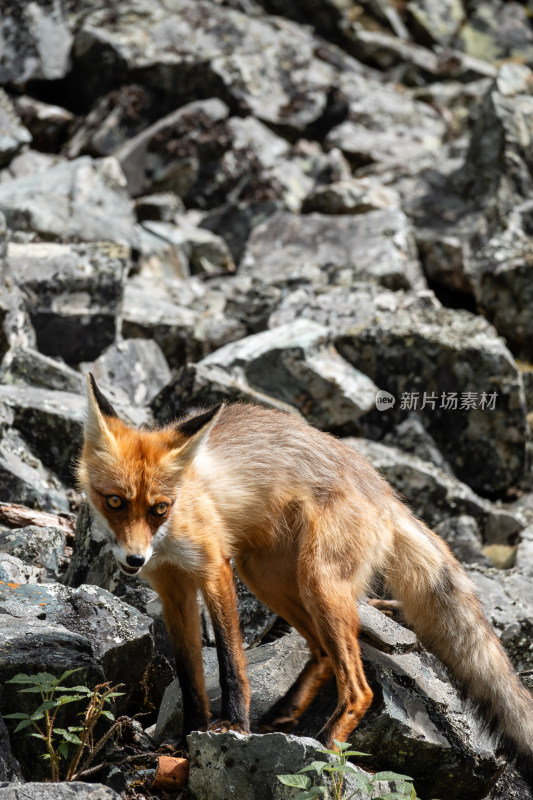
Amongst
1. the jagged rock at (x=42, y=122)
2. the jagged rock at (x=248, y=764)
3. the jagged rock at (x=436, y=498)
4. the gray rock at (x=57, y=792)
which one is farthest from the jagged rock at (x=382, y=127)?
the gray rock at (x=57, y=792)

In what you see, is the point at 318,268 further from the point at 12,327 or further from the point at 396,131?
the point at 396,131

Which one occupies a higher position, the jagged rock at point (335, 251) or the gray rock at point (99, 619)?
the gray rock at point (99, 619)

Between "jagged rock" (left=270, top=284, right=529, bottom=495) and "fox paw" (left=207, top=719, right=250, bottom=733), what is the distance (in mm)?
7328

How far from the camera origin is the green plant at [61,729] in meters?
4.70

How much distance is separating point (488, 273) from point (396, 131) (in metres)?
9.33

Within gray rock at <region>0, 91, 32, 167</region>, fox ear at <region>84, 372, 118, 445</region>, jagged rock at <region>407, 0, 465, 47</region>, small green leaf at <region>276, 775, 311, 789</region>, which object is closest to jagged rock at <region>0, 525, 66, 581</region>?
fox ear at <region>84, 372, 118, 445</region>

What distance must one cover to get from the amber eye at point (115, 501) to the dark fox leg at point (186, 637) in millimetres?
743

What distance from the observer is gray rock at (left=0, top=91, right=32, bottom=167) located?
1705 centimetres

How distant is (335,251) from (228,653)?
11.8 m

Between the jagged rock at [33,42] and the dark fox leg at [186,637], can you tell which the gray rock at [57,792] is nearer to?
the dark fox leg at [186,637]

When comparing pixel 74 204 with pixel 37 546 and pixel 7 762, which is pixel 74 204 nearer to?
pixel 37 546

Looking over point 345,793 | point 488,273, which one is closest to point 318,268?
point 488,273

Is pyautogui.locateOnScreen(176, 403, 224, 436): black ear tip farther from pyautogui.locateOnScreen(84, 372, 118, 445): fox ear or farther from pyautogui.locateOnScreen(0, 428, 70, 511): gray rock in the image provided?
pyautogui.locateOnScreen(0, 428, 70, 511): gray rock

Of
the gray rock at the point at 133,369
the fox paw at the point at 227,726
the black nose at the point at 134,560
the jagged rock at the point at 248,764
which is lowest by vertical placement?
the gray rock at the point at 133,369
